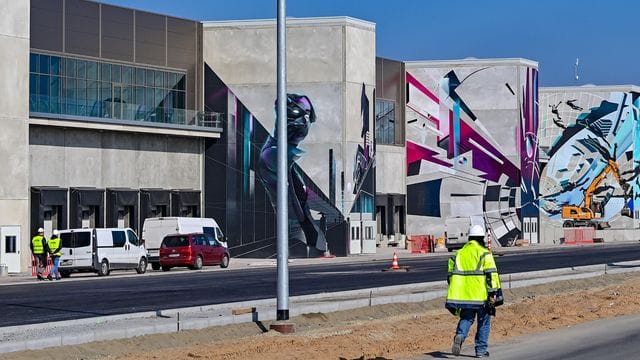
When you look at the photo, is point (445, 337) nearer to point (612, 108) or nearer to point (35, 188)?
point (35, 188)

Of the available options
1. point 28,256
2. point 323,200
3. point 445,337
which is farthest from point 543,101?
point 445,337

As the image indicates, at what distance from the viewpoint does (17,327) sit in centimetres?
2162

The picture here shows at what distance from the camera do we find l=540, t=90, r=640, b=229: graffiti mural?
116625 mm

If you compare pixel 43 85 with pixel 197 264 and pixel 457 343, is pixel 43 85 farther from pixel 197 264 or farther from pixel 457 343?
pixel 457 343

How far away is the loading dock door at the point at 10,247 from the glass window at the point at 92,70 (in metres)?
14.5

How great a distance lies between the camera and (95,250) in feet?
150

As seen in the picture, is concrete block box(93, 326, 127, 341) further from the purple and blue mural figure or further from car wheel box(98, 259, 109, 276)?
the purple and blue mural figure

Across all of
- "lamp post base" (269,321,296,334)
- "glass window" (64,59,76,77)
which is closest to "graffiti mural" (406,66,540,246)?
"glass window" (64,59,76,77)

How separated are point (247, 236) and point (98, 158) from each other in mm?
11257

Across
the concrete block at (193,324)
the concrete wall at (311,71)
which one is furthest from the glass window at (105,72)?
the concrete block at (193,324)

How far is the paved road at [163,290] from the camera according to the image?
2675 centimetres

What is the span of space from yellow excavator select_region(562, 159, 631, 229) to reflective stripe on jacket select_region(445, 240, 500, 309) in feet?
313

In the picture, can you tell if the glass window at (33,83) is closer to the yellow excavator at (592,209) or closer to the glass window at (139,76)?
the glass window at (139,76)

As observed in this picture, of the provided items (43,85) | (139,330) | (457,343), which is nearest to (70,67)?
(43,85)
